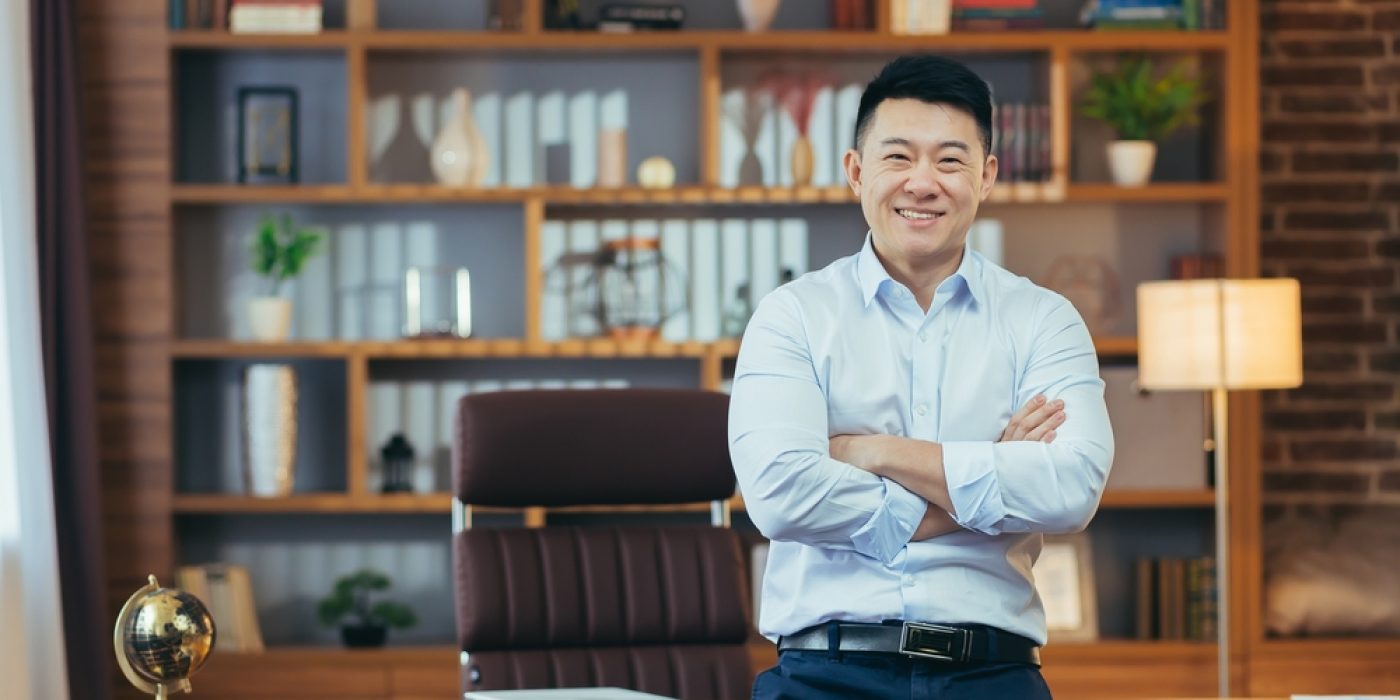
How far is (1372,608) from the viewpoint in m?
4.30

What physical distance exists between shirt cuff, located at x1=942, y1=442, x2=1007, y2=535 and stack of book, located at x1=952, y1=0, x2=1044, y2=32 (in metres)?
2.62

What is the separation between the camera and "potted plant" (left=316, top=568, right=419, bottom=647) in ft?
14.1

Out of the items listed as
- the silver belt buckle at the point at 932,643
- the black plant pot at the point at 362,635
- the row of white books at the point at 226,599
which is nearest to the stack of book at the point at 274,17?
the row of white books at the point at 226,599

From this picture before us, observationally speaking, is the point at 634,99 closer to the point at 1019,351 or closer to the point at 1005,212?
the point at 1005,212

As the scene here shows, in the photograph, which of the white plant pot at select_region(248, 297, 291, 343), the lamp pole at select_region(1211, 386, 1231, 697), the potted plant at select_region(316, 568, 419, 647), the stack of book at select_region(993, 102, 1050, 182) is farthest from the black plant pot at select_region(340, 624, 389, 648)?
the lamp pole at select_region(1211, 386, 1231, 697)

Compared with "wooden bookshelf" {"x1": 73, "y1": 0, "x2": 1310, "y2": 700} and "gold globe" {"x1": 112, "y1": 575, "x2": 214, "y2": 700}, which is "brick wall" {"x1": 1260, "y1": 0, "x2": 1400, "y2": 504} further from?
"gold globe" {"x1": 112, "y1": 575, "x2": 214, "y2": 700}

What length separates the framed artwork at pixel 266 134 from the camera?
4.31 m

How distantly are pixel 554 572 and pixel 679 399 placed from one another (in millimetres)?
348

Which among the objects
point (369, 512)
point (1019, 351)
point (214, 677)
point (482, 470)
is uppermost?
point (1019, 351)

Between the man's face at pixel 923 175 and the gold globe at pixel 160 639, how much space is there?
3.34ft

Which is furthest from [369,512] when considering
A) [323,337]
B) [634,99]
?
[634,99]

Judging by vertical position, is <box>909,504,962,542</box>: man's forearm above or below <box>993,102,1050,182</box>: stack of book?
below

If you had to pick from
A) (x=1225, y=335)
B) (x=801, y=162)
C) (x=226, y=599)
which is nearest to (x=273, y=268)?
(x=226, y=599)

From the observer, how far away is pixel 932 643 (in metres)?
1.87
